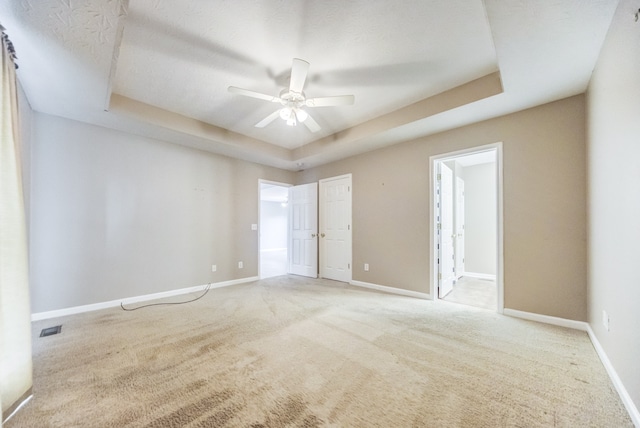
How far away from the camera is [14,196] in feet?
5.11

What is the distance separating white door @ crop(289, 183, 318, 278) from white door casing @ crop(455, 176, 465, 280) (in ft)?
9.60

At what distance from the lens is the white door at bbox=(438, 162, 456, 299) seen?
3788mm

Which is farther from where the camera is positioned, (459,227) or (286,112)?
(459,227)

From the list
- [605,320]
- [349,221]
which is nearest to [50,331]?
[349,221]

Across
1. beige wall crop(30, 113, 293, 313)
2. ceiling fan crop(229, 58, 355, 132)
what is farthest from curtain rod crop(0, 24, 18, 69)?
→ beige wall crop(30, 113, 293, 313)

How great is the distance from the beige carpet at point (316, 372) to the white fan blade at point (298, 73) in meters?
2.43

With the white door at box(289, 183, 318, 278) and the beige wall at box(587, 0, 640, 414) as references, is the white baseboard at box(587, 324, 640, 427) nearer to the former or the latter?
the beige wall at box(587, 0, 640, 414)

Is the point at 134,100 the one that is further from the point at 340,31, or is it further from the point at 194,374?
the point at 194,374

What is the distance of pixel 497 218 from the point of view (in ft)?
10.2

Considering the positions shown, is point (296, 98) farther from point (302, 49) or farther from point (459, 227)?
point (459, 227)

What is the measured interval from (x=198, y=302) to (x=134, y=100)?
111 inches

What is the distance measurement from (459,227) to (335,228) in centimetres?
263

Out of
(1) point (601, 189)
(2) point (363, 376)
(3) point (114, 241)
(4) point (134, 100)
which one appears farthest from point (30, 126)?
(1) point (601, 189)

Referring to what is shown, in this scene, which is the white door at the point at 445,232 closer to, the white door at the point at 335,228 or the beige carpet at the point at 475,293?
the beige carpet at the point at 475,293
